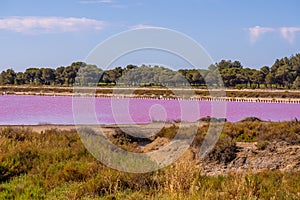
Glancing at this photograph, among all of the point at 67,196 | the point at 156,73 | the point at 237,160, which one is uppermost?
the point at 156,73

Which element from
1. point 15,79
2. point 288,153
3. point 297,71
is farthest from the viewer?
point 15,79

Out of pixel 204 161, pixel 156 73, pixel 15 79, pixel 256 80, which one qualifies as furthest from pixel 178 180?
pixel 15 79

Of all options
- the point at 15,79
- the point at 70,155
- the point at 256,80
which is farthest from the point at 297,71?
the point at 70,155

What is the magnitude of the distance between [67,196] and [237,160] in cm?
1070

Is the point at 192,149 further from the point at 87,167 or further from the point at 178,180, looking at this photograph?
the point at 178,180

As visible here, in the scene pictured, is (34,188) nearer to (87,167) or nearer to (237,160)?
(87,167)

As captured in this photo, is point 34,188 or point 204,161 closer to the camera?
point 34,188

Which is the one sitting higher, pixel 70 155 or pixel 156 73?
pixel 156 73

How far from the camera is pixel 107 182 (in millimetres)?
8289

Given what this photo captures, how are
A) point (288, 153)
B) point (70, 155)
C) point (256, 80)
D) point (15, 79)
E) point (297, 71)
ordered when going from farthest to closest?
point (15, 79)
point (297, 71)
point (256, 80)
point (288, 153)
point (70, 155)

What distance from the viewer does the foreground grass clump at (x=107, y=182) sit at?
7355 mm

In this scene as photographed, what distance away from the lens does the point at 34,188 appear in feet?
26.8

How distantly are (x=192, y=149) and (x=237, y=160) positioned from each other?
1.73m

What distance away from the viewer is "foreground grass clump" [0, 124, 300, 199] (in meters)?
7.36
